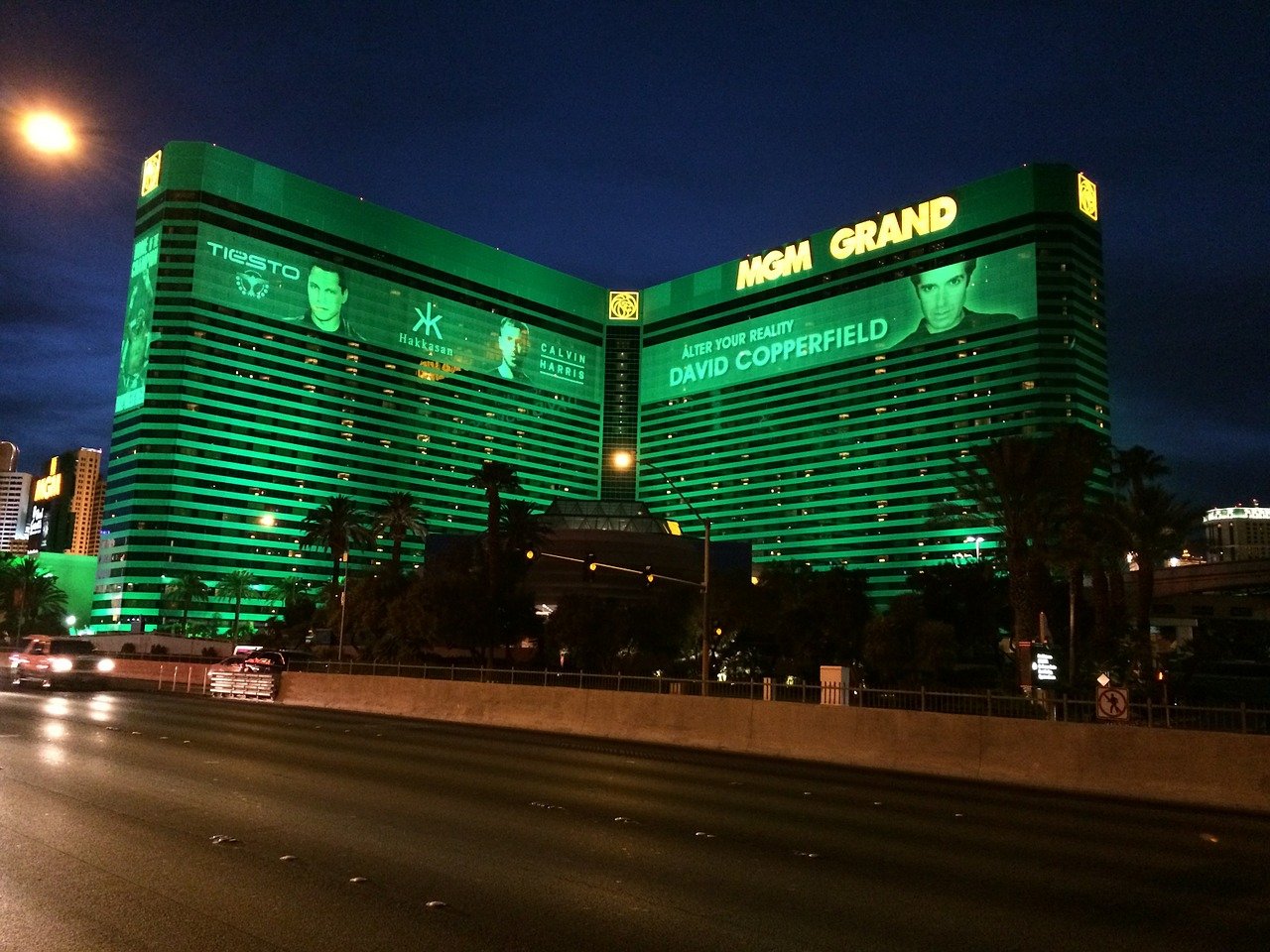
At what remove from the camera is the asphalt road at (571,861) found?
769 centimetres

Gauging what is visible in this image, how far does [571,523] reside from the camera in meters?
122

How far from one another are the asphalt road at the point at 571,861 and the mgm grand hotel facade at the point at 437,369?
136826mm

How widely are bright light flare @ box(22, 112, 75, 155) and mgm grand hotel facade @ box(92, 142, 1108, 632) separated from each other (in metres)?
144

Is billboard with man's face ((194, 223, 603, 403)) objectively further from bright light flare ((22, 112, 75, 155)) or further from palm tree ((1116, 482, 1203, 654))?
bright light flare ((22, 112, 75, 155))

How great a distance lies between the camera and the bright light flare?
10.5 metres

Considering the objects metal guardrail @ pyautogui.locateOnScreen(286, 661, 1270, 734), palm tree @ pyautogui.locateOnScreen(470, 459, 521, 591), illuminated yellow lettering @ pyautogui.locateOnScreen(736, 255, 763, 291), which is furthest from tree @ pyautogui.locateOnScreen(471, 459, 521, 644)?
illuminated yellow lettering @ pyautogui.locateOnScreen(736, 255, 763, 291)

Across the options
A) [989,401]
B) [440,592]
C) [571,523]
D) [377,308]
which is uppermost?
[377,308]

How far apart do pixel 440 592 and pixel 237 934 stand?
202ft

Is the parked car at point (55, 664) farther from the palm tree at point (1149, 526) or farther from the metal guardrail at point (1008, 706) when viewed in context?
the palm tree at point (1149, 526)

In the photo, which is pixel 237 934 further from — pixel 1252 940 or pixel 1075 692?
pixel 1075 692

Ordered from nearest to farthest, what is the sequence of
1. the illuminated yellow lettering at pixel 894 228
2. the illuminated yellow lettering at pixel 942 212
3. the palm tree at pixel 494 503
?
the palm tree at pixel 494 503, the illuminated yellow lettering at pixel 942 212, the illuminated yellow lettering at pixel 894 228

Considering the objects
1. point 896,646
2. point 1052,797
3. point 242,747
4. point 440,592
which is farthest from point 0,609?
point 1052,797

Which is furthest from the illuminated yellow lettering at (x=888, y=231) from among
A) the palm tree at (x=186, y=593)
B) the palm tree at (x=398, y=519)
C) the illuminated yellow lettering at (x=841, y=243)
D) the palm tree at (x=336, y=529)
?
the palm tree at (x=186, y=593)

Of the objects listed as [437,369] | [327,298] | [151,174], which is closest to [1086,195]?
[437,369]
